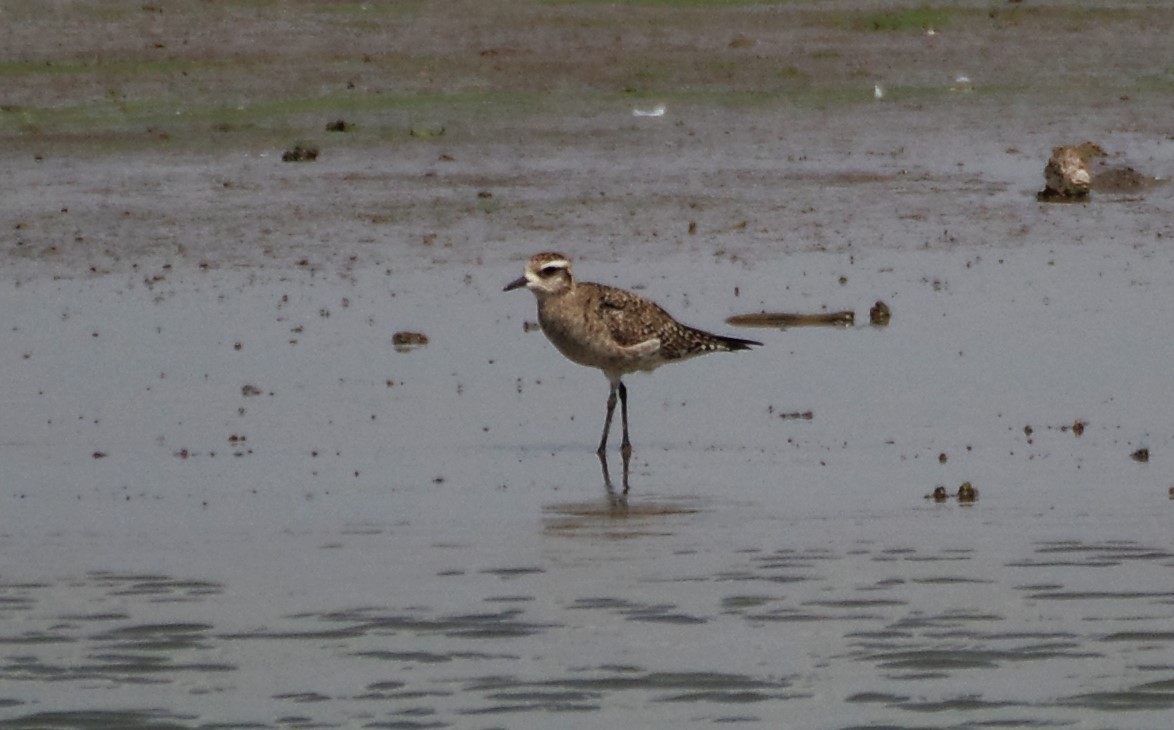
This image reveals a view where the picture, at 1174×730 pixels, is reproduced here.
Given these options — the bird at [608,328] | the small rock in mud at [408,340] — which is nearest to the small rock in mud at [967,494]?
the bird at [608,328]

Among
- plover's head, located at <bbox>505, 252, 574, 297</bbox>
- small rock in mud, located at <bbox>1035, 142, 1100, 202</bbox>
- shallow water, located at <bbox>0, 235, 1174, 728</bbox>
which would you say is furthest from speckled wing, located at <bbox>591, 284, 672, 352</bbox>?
small rock in mud, located at <bbox>1035, 142, 1100, 202</bbox>

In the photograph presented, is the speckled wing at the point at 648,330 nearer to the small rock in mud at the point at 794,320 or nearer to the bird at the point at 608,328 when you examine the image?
the bird at the point at 608,328

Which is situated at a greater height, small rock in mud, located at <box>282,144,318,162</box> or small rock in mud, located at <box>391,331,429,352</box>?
small rock in mud, located at <box>282,144,318,162</box>

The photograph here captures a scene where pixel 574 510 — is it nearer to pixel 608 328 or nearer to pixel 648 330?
pixel 608 328

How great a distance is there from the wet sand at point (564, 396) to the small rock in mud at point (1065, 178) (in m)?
0.35

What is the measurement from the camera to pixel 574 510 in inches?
451

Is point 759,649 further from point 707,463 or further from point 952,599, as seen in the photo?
point 707,463

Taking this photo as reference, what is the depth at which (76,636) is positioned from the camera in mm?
8914

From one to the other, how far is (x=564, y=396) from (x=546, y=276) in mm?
778

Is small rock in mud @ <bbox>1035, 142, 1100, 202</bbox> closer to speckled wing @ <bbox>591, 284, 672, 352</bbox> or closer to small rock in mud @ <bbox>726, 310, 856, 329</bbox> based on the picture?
small rock in mud @ <bbox>726, 310, 856, 329</bbox>

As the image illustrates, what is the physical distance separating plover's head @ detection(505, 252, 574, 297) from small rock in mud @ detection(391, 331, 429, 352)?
140 centimetres

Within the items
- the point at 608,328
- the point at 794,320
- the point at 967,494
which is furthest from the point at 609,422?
the point at 794,320

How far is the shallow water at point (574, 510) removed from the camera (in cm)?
831

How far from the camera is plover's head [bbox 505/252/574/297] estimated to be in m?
14.1
